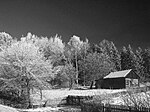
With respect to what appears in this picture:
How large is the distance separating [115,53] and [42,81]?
4854 cm

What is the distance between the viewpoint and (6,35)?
59656 millimetres

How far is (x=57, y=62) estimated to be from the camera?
55.7 metres

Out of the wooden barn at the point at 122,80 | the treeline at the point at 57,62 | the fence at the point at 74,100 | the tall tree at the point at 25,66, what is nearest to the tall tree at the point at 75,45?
the treeline at the point at 57,62

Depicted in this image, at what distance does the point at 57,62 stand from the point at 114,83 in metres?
21.4

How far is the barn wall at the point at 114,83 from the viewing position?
41.1 meters

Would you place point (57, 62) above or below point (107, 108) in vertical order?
above

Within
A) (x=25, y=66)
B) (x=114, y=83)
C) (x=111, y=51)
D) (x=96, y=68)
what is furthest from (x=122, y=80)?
(x=111, y=51)

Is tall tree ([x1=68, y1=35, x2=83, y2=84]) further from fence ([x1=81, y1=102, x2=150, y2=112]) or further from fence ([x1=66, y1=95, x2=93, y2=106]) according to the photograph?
fence ([x1=81, y1=102, x2=150, y2=112])

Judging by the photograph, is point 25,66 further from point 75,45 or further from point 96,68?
point 75,45

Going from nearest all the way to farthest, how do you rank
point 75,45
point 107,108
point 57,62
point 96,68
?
point 107,108 → point 96,68 → point 57,62 → point 75,45

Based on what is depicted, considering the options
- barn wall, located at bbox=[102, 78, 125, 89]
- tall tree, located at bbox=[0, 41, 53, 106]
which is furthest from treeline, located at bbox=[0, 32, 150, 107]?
barn wall, located at bbox=[102, 78, 125, 89]

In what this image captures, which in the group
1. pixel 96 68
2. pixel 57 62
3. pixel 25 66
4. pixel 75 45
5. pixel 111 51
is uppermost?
pixel 75 45

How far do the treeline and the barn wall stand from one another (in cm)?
504

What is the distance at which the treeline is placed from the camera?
953 inches
